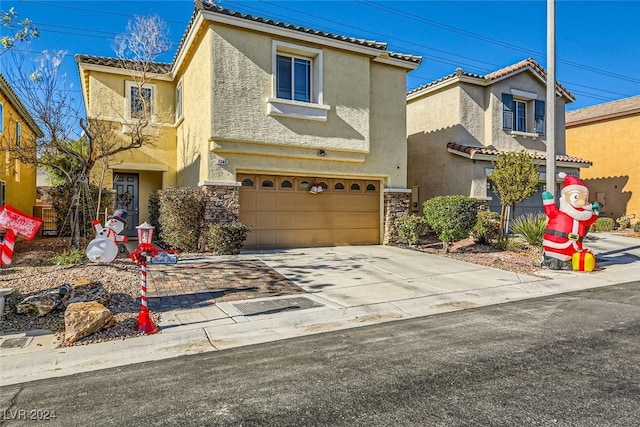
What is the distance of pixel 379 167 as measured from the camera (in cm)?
1447

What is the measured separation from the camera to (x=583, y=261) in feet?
34.5

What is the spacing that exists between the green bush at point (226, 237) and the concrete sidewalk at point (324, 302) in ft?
1.59

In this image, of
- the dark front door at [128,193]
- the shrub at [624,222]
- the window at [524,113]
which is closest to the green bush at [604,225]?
the shrub at [624,222]

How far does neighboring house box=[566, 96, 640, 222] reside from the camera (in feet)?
65.8

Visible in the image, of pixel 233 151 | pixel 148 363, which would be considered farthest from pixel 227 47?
pixel 148 363

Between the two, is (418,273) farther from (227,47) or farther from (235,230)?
(227,47)

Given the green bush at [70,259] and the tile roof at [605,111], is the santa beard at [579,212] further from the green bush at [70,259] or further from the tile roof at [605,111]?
the tile roof at [605,111]

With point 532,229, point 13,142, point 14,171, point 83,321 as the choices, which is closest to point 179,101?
point 13,142

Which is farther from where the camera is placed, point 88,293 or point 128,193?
point 128,193

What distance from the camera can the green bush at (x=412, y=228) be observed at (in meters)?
13.7

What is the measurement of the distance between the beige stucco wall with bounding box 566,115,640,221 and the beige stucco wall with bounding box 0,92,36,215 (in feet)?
83.5

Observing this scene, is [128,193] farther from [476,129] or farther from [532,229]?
[532,229]

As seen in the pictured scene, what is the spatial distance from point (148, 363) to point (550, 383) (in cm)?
433

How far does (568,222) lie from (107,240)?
10828 millimetres
